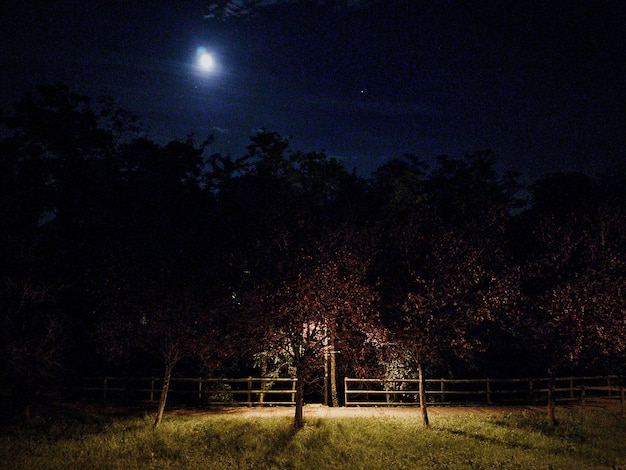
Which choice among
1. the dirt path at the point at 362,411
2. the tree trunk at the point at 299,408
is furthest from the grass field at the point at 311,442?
the dirt path at the point at 362,411

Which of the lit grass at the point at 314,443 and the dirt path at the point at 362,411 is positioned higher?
the dirt path at the point at 362,411

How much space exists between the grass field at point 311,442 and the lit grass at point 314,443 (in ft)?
0.10

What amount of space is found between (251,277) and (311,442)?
20.7ft

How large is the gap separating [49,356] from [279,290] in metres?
9.03

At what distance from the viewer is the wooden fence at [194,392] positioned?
21828 millimetres

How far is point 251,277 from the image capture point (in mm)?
18016

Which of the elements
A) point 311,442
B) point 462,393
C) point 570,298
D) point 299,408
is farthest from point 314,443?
point 570,298

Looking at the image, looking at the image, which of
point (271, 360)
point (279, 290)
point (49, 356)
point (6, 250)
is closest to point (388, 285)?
point (279, 290)

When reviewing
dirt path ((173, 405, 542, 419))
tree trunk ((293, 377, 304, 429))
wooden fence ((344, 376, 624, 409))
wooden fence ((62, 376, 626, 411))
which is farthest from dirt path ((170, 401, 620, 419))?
tree trunk ((293, 377, 304, 429))

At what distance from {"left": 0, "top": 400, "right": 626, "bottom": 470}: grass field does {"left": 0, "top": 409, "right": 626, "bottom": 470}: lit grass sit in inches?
1.2

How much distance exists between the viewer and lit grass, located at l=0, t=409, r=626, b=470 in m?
12.9

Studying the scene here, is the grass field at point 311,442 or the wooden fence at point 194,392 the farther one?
the wooden fence at point 194,392

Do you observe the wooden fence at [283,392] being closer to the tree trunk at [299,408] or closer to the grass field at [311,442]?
the grass field at [311,442]

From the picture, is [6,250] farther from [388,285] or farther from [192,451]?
[388,285]
